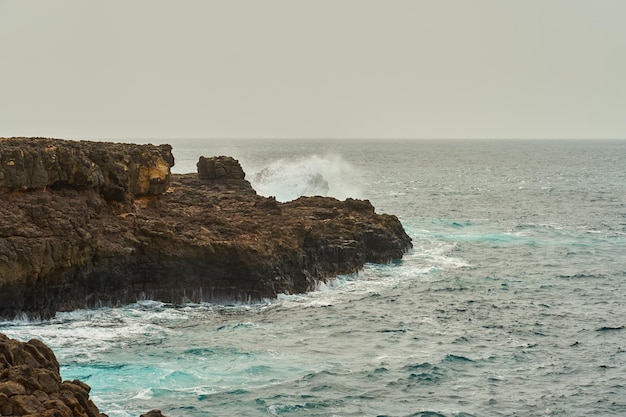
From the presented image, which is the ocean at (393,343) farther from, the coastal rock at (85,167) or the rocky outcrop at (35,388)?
the coastal rock at (85,167)

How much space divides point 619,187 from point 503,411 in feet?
327

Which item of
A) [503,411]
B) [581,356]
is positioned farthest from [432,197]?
[503,411]

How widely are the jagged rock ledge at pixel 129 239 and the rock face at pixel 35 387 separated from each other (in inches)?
687

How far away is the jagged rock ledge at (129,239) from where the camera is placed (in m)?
40.5

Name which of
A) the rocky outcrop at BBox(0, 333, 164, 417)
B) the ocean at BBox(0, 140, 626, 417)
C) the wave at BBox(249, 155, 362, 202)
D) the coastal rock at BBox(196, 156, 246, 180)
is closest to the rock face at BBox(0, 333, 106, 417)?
the rocky outcrop at BBox(0, 333, 164, 417)

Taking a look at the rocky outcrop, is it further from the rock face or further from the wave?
the wave

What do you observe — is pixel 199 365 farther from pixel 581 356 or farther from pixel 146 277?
pixel 581 356

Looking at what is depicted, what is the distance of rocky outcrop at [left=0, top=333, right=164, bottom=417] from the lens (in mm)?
18578

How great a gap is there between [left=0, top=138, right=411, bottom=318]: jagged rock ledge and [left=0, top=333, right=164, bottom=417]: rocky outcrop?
17.5m

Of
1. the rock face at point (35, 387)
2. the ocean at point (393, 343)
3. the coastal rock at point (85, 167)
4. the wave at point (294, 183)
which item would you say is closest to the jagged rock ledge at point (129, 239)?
the coastal rock at point (85, 167)

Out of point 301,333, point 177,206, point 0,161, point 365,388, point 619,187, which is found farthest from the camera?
point 619,187

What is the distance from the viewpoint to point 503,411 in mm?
29453

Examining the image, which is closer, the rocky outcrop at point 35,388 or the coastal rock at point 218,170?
the rocky outcrop at point 35,388

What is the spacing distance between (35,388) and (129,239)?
25.0m
